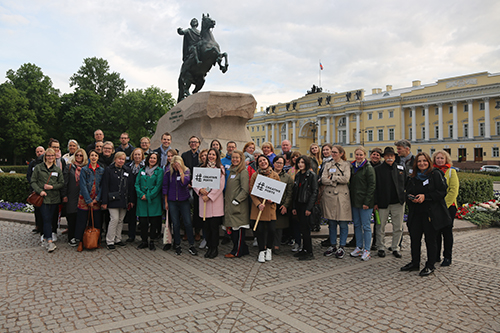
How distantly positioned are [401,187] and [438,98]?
65.7m

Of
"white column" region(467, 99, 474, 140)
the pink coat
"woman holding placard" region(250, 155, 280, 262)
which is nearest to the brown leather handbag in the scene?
the pink coat

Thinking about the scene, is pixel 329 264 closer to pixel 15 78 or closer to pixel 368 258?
pixel 368 258

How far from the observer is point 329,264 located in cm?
586

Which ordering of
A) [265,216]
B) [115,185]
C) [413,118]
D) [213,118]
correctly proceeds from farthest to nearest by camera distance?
[413,118] → [213,118] → [115,185] → [265,216]

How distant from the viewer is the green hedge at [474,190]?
37.2ft

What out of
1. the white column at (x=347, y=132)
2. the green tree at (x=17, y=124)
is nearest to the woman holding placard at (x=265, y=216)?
the green tree at (x=17, y=124)

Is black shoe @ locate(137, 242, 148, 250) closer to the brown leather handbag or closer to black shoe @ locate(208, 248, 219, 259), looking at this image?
the brown leather handbag

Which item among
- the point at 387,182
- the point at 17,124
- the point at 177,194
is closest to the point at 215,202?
the point at 177,194

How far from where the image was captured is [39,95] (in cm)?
4447

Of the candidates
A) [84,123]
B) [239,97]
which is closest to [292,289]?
[239,97]

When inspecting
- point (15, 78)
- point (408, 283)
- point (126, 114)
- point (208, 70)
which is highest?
point (15, 78)

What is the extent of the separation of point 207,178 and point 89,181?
2.51 m

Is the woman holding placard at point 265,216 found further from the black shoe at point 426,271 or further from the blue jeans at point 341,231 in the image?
the black shoe at point 426,271

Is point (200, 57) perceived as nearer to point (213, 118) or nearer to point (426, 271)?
point (213, 118)
